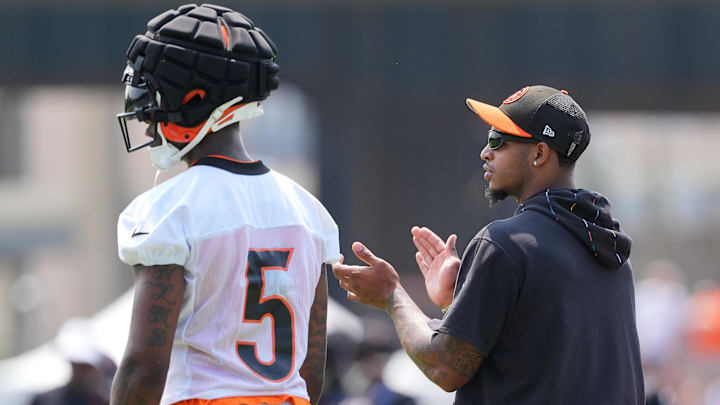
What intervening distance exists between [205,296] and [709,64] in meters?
15.1

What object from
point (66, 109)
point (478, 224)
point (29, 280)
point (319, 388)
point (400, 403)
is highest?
point (319, 388)

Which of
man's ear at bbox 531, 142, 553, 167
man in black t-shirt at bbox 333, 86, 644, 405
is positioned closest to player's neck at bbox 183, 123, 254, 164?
man in black t-shirt at bbox 333, 86, 644, 405

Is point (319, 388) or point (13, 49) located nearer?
point (319, 388)

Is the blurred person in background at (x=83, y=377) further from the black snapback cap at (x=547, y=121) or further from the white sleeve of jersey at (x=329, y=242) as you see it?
the black snapback cap at (x=547, y=121)

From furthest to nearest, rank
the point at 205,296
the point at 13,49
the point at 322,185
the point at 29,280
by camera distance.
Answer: the point at 29,280
the point at 322,185
the point at 13,49
the point at 205,296

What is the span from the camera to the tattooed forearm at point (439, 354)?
3914 millimetres

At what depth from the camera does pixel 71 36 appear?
17.2 m

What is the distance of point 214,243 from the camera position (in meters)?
3.78

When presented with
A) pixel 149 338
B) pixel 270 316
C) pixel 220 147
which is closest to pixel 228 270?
pixel 270 316

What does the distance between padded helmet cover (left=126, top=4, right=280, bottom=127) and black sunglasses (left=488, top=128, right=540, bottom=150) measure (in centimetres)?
84

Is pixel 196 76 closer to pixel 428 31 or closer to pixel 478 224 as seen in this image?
pixel 428 31

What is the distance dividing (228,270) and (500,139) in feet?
3.64

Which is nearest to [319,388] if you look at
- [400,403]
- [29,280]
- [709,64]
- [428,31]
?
[400,403]

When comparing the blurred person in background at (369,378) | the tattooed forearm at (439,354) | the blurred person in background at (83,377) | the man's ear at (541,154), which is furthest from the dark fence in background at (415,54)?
the tattooed forearm at (439,354)
